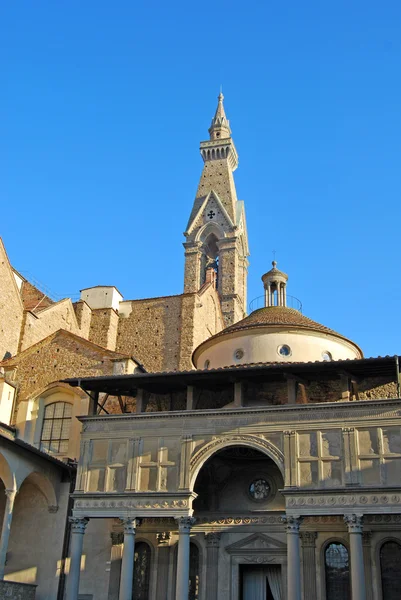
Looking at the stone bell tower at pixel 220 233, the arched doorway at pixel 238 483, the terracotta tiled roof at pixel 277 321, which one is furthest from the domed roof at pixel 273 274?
the stone bell tower at pixel 220 233

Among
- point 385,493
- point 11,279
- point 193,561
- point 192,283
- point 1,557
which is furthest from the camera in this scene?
point 192,283

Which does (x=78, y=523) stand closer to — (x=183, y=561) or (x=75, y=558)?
(x=75, y=558)

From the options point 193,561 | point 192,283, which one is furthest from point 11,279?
point 192,283

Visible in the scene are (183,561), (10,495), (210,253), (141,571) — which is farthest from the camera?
(210,253)

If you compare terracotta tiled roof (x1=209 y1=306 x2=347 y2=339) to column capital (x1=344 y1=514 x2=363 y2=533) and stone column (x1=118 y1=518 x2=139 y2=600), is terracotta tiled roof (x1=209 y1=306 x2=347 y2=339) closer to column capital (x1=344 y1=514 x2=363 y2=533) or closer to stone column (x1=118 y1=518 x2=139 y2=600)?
column capital (x1=344 y1=514 x2=363 y2=533)

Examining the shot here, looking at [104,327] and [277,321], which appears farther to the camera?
[104,327]

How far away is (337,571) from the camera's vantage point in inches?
793

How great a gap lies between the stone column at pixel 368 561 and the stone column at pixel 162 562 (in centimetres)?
608

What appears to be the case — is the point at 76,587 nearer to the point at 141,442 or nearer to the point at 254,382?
the point at 141,442

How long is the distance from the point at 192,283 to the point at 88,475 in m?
33.0

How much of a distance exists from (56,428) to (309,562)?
35.9 feet

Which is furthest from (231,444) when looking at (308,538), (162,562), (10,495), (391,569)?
(10,495)

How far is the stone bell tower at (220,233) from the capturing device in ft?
174

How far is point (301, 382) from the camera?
66.2 feet
